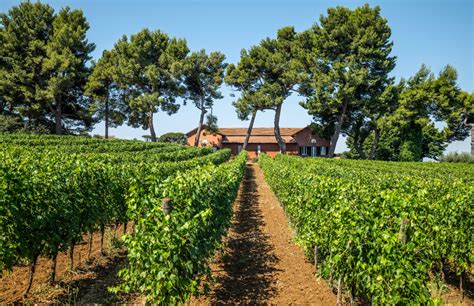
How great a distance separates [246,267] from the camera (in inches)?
279

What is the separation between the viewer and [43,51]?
40781 mm

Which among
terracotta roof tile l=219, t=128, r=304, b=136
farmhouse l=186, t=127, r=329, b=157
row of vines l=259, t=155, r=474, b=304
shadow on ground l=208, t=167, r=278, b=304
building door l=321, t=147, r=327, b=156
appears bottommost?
shadow on ground l=208, t=167, r=278, b=304

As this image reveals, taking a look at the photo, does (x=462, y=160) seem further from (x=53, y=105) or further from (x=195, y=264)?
(x=53, y=105)

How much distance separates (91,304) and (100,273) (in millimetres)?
1388

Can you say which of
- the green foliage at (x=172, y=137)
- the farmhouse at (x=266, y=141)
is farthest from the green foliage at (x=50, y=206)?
the green foliage at (x=172, y=137)

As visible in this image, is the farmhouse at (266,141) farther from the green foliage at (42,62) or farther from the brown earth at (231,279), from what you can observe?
the brown earth at (231,279)

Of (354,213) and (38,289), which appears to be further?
(38,289)

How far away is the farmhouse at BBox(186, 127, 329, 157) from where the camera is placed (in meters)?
49.9

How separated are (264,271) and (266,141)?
4466cm

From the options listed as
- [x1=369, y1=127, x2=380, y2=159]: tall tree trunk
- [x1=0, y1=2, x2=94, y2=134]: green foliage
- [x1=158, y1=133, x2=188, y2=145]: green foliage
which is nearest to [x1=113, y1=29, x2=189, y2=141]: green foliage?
[x1=0, y1=2, x2=94, y2=134]: green foliage

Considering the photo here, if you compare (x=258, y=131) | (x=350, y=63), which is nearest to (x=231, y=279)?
(x=350, y=63)

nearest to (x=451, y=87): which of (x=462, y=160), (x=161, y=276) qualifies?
(x=462, y=160)

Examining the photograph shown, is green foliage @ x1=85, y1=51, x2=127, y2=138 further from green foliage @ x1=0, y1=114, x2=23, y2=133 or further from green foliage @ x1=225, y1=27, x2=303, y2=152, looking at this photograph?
green foliage @ x1=225, y1=27, x2=303, y2=152

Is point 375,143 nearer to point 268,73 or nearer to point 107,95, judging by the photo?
point 268,73
